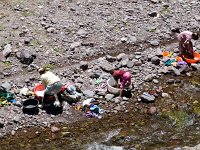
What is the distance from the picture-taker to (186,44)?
17.5m

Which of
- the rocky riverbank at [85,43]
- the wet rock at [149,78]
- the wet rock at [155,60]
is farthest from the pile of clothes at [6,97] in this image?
the wet rock at [155,60]

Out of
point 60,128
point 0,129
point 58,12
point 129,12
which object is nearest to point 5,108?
point 0,129

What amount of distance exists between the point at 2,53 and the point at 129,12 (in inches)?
243

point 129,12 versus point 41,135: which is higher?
point 129,12

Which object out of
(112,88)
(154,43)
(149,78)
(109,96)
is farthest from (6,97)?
(154,43)

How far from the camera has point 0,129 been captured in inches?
562

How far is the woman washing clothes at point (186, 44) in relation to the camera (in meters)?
17.4

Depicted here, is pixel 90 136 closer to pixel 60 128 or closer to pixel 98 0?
pixel 60 128

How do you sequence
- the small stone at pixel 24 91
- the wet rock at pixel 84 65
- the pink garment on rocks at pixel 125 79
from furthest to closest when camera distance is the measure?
the wet rock at pixel 84 65 → the small stone at pixel 24 91 → the pink garment on rocks at pixel 125 79

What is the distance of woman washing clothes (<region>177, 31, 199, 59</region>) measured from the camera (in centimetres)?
1739

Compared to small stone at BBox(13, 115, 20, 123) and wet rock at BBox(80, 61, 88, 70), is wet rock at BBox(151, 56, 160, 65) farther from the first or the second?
small stone at BBox(13, 115, 20, 123)

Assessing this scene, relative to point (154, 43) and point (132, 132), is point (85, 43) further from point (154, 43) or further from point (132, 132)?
point (132, 132)

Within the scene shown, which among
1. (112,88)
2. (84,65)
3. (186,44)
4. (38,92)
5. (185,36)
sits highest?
(185,36)

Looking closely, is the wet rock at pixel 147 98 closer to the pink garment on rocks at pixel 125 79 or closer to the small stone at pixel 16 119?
the pink garment on rocks at pixel 125 79
